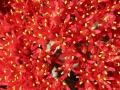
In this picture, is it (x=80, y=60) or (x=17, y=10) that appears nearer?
(x=80, y=60)

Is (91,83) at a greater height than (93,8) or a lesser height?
lesser

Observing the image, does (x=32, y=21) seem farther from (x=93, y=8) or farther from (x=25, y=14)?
(x=93, y=8)

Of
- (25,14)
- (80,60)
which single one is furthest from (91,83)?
(25,14)

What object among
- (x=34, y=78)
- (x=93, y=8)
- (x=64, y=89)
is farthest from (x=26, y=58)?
(x=93, y=8)

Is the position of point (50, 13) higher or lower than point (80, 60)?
higher

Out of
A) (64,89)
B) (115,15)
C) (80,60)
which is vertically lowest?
(64,89)

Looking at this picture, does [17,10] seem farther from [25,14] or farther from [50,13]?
[50,13]
